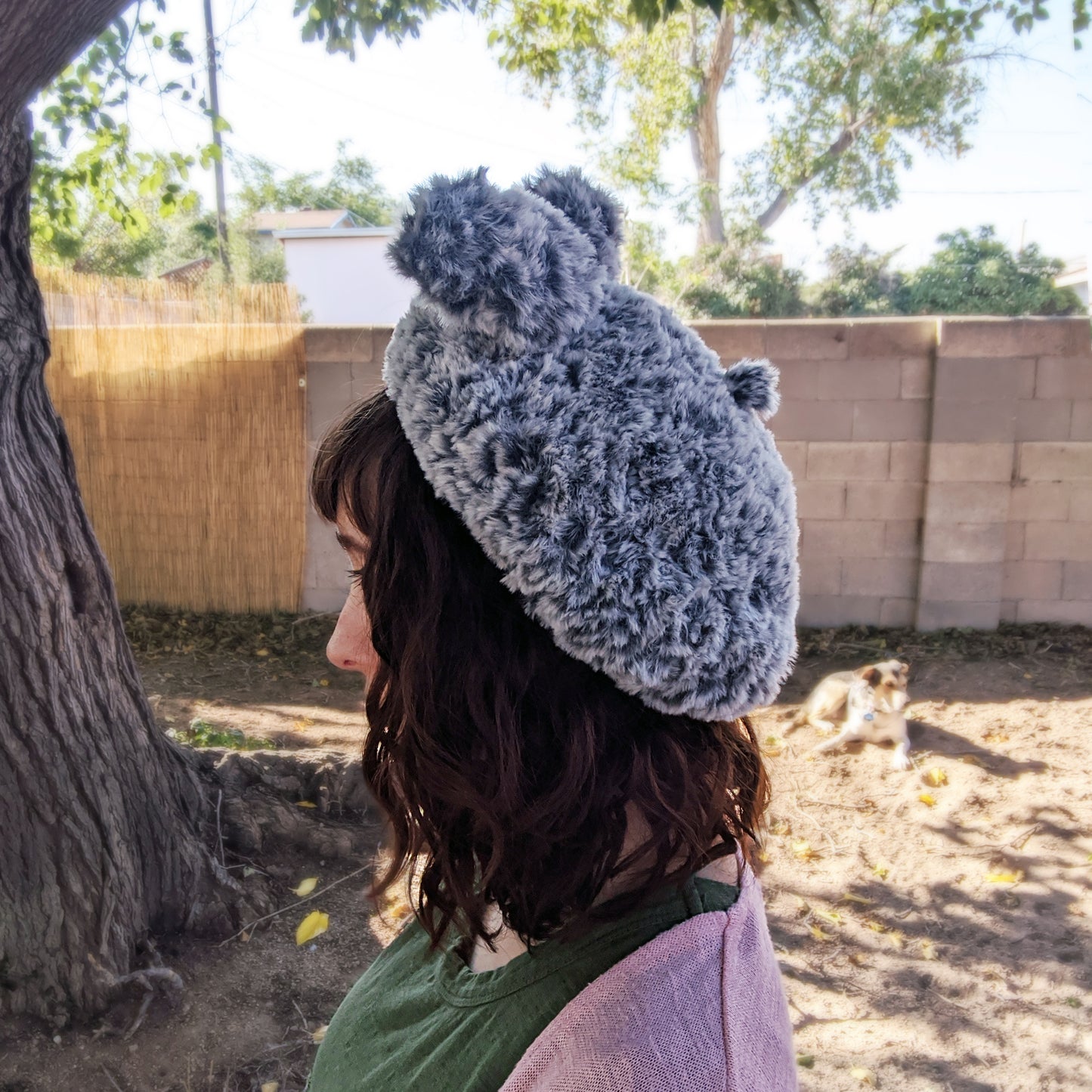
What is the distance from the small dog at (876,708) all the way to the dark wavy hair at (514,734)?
13.0 ft

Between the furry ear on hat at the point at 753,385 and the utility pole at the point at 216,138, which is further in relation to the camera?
the utility pole at the point at 216,138

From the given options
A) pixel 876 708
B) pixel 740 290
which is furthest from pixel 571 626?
pixel 740 290

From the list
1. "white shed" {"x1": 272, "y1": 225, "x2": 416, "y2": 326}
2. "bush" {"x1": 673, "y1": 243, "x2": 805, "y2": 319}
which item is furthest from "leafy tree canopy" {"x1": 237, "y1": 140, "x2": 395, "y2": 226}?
"bush" {"x1": 673, "y1": 243, "x2": 805, "y2": 319}

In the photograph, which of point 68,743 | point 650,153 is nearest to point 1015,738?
point 68,743

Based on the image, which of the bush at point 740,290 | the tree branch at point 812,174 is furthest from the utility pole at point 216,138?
the tree branch at point 812,174

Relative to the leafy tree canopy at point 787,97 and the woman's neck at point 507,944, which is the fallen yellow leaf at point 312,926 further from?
the leafy tree canopy at point 787,97

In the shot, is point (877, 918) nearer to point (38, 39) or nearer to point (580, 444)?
point (580, 444)

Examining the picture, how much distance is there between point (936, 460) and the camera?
5.87 meters

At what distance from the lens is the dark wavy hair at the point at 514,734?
3.01 feet

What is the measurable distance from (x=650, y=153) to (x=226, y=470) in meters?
14.8

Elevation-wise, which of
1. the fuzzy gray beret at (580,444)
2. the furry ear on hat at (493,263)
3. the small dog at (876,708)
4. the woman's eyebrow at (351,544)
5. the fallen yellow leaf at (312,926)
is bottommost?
the fallen yellow leaf at (312,926)

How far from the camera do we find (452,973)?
1077 millimetres

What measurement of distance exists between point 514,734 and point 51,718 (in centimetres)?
209

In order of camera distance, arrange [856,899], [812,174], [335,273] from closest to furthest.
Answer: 1. [856,899]
2. [812,174]
3. [335,273]
